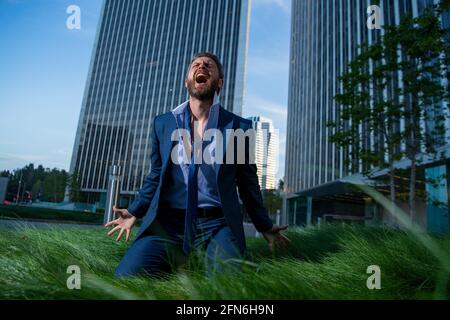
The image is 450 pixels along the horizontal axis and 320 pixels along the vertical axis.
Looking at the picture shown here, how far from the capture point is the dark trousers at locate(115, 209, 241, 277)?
1.52 m

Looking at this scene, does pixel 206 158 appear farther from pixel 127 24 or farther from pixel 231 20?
pixel 127 24

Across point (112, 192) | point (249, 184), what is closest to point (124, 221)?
point (249, 184)

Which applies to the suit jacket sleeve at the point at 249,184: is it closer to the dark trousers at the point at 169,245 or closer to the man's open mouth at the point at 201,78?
the dark trousers at the point at 169,245

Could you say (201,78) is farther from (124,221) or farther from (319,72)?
(319,72)

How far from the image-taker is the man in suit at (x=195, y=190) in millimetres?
1676

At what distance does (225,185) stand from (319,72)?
123 ft

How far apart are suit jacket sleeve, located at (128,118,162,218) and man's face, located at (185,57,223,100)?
15.6 inches

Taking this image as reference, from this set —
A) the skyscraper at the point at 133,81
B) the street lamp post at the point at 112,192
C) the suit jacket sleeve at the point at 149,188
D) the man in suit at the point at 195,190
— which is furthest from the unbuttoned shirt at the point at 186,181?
the skyscraper at the point at 133,81

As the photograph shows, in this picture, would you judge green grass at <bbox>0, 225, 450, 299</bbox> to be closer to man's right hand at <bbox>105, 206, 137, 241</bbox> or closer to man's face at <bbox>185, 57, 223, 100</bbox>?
man's right hand at <bbox>105, 206, 137, 241</bbox>

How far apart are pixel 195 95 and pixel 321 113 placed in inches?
1386

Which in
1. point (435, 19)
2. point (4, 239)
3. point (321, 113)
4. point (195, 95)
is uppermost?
point (321, 113)

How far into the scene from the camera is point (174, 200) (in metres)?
1.87
